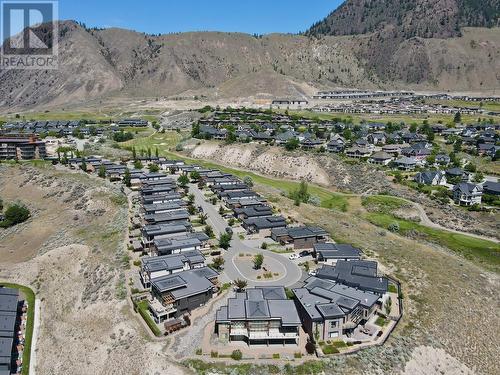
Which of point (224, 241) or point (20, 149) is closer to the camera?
point (224, 241)

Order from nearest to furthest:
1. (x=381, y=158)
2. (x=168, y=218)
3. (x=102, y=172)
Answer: (x=168, y=218)
(x=102, y=172)
(x=381, y=158)

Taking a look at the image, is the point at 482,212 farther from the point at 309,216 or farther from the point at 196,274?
the point at 196,274

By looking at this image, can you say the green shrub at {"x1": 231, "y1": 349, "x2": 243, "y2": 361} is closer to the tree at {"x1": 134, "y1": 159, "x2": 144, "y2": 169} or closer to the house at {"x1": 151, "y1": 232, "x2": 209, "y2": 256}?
the house at {"x1": 151, "y1": 232, "x2": 209, "y2": 256}

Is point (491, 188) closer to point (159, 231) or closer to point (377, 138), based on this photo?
point (377, 138)

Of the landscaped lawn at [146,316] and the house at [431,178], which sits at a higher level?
the house at [431,178]

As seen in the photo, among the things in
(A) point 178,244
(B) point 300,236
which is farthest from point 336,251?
(A) point 178,244

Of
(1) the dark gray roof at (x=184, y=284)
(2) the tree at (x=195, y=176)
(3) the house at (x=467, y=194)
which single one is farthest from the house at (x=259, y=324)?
(3) the house at (x=467, y=194)

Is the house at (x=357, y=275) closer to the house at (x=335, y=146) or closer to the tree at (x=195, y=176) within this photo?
the tree at (x=195, y=176)

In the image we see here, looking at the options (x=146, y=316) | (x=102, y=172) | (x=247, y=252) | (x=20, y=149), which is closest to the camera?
(x=146, y=316)

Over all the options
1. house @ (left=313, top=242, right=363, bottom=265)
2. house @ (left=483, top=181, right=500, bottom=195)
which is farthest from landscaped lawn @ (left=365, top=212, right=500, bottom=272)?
house @ (left=483, top=181, right=500, bottom=195)
